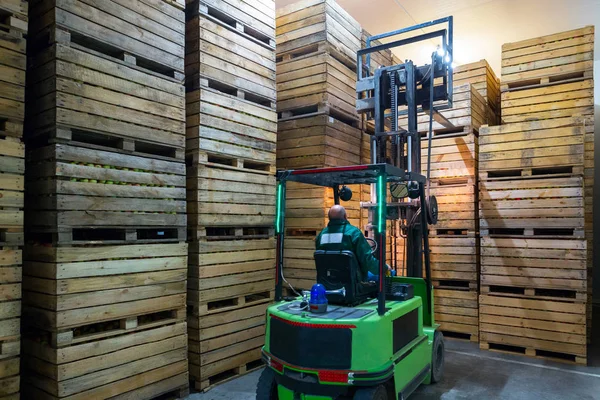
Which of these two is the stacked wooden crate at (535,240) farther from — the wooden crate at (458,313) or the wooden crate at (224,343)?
the wooden crate at (224,343)

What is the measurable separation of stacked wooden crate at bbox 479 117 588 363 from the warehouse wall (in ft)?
12.3

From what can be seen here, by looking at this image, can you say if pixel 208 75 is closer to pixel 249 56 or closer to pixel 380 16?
pixel 249 56

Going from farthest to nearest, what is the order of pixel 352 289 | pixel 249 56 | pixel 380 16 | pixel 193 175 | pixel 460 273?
pixel 380 16, pixel 460 273, pixel 249 56, pixel 193 175, pixel 352 289

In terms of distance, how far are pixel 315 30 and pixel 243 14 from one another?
142 cm

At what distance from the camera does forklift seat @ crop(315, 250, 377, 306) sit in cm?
391

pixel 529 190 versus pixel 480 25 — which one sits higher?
pixel 480 25

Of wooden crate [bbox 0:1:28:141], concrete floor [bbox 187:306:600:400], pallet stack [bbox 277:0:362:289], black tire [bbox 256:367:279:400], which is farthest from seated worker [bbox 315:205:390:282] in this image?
wooden crate [bbox 0:1:28:141]

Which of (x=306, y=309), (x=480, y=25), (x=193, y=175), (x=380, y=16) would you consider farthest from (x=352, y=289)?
(x=480, y=25)

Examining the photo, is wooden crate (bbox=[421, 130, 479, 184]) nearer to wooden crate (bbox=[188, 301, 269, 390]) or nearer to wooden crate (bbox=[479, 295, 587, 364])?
wooden crate (bbox=[479, 295, 587, 364])

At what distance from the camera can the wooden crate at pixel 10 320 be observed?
12.2ft

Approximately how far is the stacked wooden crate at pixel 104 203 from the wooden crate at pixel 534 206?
4.69 metres

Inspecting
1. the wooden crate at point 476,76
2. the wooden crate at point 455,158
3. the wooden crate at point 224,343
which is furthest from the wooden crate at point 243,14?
the wooden crate at point 476,76

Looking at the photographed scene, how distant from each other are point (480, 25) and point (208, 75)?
7.49 metres

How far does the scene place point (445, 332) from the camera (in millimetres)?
7449
